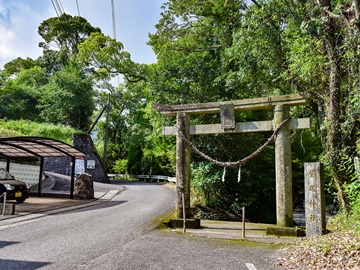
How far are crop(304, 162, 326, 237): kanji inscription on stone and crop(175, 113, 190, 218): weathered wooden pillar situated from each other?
10.9 feet

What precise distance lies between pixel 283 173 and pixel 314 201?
101cm

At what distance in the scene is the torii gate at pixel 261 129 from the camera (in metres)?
7.59

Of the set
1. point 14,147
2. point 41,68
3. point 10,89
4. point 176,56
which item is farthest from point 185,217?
point 41,68

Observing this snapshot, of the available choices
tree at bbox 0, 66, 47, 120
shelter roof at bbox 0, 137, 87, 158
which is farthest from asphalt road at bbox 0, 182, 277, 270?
tree at bbox 0, 66, 47, 120

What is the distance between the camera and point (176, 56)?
44.1ft

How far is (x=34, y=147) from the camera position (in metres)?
14.1

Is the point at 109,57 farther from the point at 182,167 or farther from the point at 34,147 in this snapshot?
the point at 182,167

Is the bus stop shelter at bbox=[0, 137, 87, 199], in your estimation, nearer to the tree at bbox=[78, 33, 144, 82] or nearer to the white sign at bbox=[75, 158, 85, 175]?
the white sign at bbox=[75, 158, 85, 175]

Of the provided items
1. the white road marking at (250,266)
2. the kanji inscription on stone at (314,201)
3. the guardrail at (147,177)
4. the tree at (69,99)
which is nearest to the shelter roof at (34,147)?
the white road marking at (250,266)

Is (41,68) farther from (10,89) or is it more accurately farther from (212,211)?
(212,211)

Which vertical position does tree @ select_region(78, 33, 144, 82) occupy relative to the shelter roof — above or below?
above

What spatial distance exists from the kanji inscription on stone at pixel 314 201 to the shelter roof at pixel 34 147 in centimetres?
1040

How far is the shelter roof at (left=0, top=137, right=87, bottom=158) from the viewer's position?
12510 mm

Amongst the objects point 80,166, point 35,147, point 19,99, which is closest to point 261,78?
point 35,147
